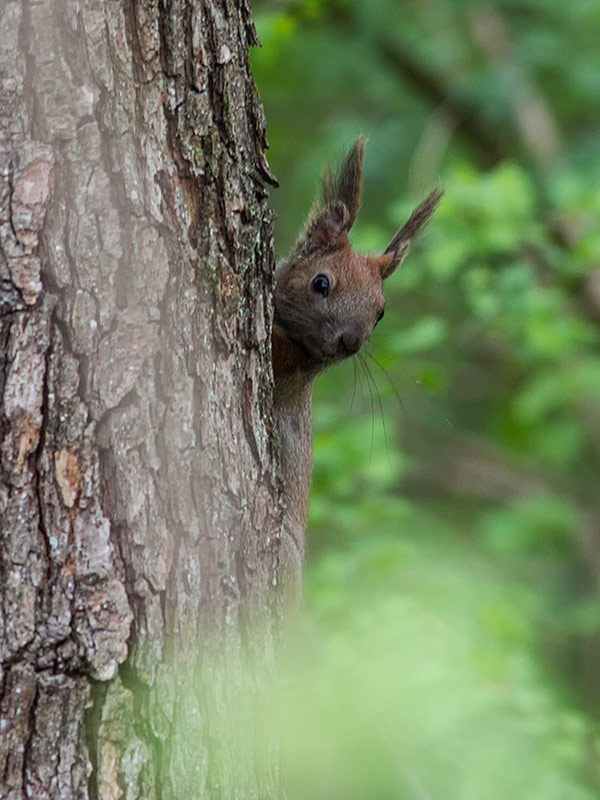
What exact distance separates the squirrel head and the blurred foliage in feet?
1.07

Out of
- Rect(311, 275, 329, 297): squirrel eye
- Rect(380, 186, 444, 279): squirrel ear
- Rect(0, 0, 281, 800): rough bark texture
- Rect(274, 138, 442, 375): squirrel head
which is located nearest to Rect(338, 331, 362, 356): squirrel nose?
Rect(274, 138, 442, 375): squirrel head

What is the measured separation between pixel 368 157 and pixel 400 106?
26.3 inches

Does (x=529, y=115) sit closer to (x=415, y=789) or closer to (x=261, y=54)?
(x=261, y=54)

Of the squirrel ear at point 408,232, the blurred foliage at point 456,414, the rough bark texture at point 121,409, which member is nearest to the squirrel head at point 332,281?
the squirrel ear at point 408,232

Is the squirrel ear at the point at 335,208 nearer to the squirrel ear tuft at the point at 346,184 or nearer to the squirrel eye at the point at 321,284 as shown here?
the squirrel ear tuft at the point at 346,184

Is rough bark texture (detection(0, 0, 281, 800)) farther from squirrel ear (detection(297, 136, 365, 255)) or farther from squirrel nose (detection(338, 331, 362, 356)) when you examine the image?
squirrel nose (detection(338, 331, 362, 356))

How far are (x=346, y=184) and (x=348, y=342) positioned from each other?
0.43 meters

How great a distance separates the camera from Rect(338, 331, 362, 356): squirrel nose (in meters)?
3.00

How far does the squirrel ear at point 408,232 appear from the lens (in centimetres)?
288

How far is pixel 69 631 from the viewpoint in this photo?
1579 millimetres

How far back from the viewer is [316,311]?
306cm

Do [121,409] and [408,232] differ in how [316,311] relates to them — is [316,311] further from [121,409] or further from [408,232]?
[121,409]

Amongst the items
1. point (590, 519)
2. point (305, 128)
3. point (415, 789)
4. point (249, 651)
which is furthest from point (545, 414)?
point (249, 651)

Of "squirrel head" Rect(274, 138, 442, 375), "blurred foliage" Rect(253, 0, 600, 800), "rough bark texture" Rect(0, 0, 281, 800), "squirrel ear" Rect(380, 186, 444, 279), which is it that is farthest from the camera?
"blurred foliage" Rect(253, 0, 600, 800)
